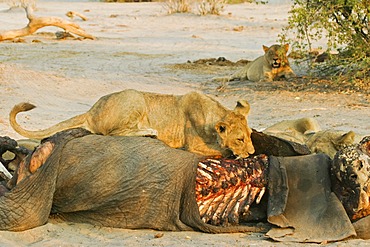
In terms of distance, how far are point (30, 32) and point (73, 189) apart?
14436 mm

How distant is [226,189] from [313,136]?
125 cm

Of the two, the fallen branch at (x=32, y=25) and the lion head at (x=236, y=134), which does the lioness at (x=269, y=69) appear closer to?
the fallen branch at (x=32, y=25)

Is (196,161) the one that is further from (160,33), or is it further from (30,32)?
(160,33)

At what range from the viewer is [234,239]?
186 inches

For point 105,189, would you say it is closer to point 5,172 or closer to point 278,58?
point 5,172

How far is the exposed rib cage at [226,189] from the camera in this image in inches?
194

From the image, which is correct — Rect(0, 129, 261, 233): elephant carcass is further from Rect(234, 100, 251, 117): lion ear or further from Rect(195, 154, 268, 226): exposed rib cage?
Rect(234, 100, 251, 117): lion ear

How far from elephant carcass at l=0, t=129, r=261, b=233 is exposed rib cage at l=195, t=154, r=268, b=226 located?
7cm

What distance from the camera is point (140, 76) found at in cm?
1476

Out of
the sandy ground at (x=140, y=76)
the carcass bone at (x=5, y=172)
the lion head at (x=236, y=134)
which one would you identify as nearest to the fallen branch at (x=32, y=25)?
the sandy ground at (x=140, y=76)

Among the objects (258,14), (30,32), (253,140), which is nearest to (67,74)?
(30,32)

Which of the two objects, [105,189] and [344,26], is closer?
[105,189]

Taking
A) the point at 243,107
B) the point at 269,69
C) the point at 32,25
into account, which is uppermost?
the point at 243,107

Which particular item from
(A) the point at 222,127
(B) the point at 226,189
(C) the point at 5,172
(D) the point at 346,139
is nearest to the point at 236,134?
(A) the point at 222,127
